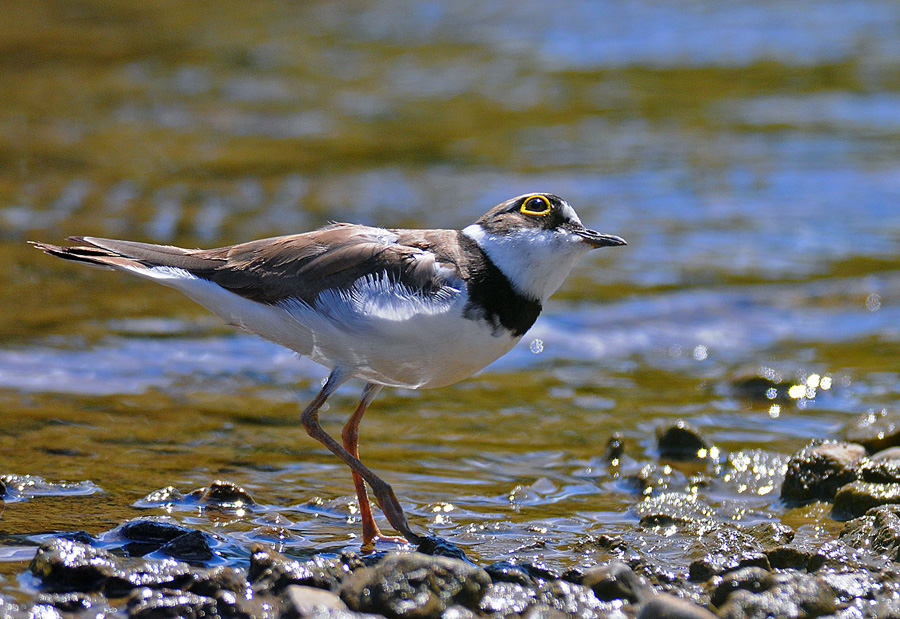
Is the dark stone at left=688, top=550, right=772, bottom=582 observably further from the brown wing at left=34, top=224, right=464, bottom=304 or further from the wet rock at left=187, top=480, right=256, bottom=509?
the wet rock at left=187, top=480, right=256, bottom=509

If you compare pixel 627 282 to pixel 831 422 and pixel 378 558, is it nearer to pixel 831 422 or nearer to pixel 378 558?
pixel 831 422

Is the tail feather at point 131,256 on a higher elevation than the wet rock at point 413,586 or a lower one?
higher

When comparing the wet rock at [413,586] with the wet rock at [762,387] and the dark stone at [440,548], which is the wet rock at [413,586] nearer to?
the dark stone at [440,548]

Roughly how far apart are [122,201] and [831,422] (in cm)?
903

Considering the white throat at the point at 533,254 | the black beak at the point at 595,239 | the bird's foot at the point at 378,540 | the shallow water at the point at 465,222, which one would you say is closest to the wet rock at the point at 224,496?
the shallow water at the point at 465,222

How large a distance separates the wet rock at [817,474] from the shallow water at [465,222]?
19 cm

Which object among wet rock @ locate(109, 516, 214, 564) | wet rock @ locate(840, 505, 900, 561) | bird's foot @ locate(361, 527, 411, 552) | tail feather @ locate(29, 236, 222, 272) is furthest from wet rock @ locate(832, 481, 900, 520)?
tail feather @ locate(29, 236, 222, 272)

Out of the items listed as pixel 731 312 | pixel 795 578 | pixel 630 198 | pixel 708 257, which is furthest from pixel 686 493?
pixel 630 198

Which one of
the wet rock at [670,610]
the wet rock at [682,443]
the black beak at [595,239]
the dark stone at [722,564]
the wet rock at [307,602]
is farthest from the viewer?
the wet rock at [682,443]

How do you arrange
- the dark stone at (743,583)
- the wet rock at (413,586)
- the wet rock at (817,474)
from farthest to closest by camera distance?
the wet rock at (817,474) < the dark stone at (743,583) < the wet rock at (413,586)

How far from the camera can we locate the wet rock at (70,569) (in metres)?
4.85

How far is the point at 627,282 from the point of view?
38.8ft

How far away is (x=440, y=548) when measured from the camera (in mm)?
5711

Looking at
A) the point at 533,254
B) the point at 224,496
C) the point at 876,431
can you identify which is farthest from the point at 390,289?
the point at 876,431
